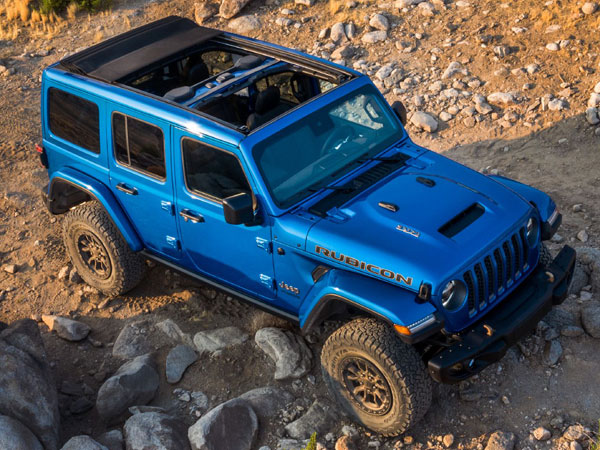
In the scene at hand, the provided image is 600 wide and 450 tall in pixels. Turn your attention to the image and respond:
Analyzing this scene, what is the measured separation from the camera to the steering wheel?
5.98 m

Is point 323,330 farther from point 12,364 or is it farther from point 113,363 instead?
point 12,364

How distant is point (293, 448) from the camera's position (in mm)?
5602

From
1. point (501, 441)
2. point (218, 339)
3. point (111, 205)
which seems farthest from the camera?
point (111, 205)

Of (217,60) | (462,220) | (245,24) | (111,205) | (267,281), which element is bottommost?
(267,281)

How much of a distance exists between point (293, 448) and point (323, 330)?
3.98ft

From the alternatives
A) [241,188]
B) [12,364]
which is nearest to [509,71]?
[241,188]

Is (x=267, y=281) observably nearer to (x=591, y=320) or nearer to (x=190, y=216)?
(x=190, y=216)

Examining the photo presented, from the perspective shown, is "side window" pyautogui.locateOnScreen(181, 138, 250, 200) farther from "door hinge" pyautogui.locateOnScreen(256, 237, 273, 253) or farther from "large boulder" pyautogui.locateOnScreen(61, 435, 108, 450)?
"large boulder" pyautogui.locateOnScreen(61, 435, 108, 450)

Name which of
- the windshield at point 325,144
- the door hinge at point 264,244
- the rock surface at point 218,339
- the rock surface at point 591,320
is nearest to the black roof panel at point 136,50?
the windshield at point 325,144

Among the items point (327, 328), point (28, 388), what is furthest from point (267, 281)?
point (28, 388)

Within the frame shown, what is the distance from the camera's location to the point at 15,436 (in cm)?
529

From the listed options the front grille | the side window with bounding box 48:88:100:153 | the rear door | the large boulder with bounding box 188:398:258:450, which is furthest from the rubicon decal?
the side window with bounding box 48:88:100:153

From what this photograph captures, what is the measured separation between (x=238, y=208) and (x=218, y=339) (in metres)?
1.60

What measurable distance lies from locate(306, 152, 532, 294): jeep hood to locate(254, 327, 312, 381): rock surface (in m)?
1.13
